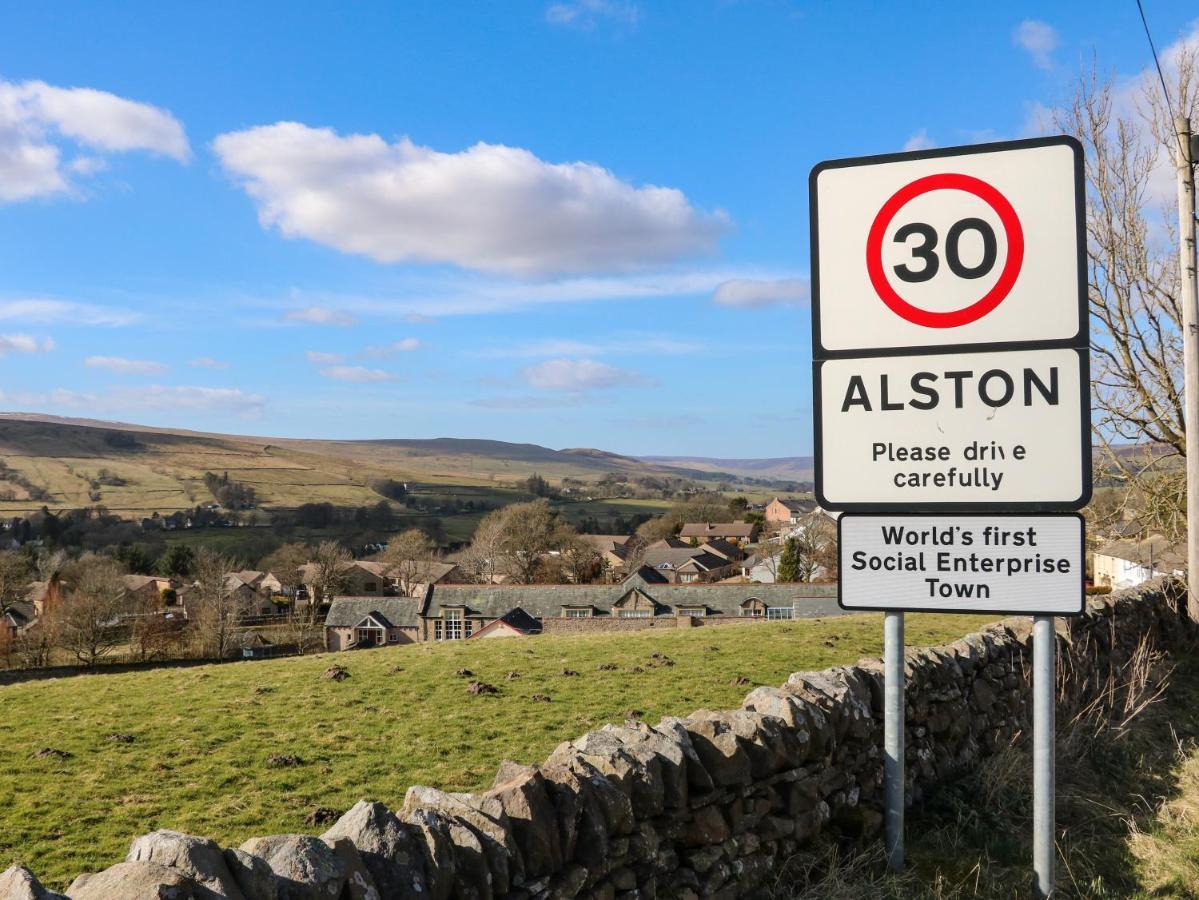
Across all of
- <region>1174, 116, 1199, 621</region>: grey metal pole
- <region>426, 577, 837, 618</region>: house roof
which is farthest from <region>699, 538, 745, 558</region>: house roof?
<region>1174, 116, 1199, 621</region>: grey metal pole

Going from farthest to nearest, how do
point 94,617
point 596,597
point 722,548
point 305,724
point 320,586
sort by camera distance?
point 722,548
point 320,586
point 94,617
point 596,597
point 305,724

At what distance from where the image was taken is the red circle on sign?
4500 millimetres

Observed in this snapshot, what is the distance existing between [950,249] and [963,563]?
1557 millimetres

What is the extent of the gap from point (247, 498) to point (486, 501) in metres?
41.4

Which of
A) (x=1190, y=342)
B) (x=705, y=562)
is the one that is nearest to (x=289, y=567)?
(x=705, y=562)

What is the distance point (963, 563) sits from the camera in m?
4.60

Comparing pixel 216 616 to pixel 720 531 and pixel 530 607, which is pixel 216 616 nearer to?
pixel 530 607

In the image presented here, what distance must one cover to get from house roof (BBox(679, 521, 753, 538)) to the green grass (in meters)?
105

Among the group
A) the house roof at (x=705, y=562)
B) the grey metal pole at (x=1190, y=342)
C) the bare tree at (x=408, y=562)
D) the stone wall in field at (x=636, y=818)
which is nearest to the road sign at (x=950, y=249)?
the stone wall in field at (x=636, y=818)

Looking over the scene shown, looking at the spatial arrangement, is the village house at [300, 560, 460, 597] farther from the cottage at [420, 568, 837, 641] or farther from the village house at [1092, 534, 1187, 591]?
the village house at [1092, 534, 1187, 591]

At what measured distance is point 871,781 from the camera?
6012 millimetres

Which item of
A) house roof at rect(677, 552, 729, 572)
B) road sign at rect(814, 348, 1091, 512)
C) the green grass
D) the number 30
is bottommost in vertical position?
house roof at rect(677, 552, 729, 572)

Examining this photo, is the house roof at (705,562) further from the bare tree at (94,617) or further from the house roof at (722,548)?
the bare tree at (94,617)

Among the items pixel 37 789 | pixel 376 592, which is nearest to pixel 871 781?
pixel 37 789
